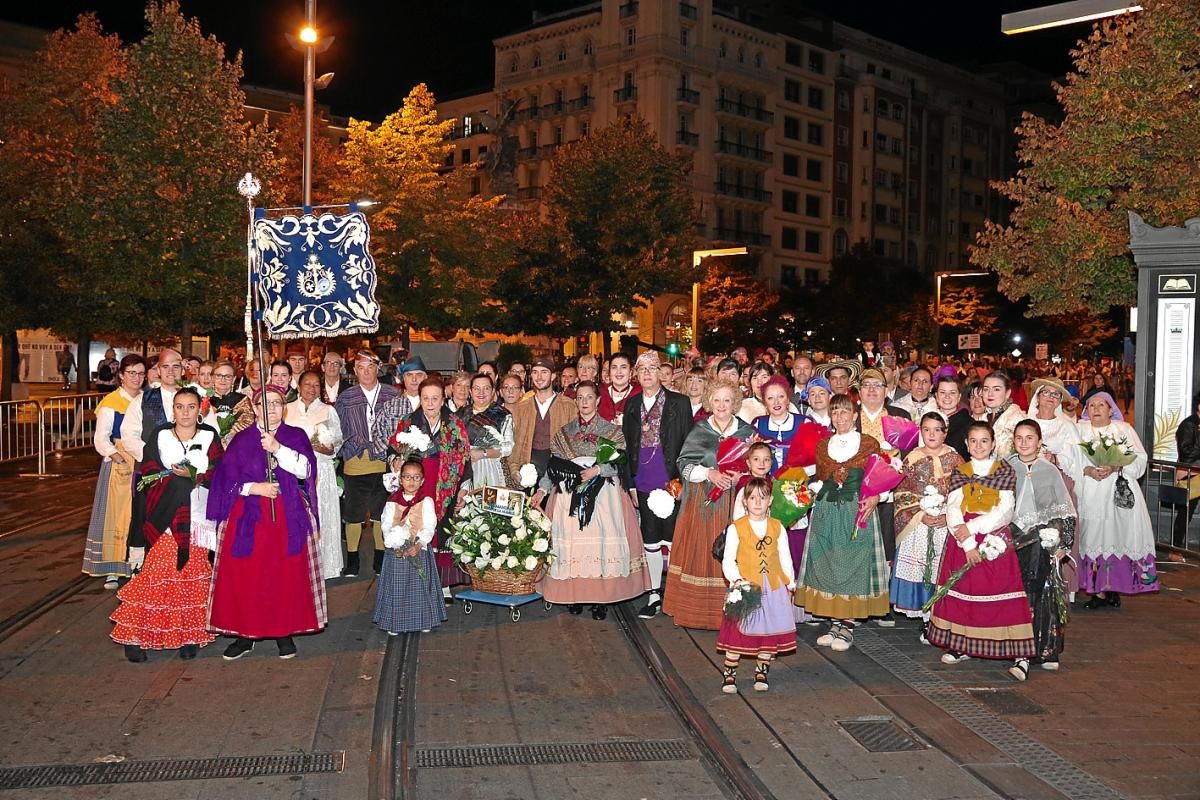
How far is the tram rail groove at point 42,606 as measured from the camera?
27.9 ft

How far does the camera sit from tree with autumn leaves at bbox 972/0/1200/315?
18594 millimetres

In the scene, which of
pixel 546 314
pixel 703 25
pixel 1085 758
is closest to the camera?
pixel 1085 758

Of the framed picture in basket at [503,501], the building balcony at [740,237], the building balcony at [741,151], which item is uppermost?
the building balcony at [741,151]

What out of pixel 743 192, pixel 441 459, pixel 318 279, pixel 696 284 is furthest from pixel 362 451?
pixel 743 192

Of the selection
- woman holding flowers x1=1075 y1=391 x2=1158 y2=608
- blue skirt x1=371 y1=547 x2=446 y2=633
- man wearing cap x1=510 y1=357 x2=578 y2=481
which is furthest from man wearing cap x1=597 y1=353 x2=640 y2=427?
woman holding flowers x1=1075 y1=391 x2=1158 y2=608

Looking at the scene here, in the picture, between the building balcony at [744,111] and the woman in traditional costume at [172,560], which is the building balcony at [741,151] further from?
the woman in traditional costume at [172,560]

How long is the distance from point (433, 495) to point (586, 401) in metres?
1.46

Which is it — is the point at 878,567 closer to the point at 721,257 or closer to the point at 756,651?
the point at 756,651

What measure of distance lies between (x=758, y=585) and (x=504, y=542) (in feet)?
7.93

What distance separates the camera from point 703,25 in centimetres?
6166

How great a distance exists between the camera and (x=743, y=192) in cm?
6575

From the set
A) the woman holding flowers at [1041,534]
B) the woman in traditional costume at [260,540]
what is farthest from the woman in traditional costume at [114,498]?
the woman holding flowers at [1041,534]

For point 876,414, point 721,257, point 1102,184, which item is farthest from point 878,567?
point 721,257

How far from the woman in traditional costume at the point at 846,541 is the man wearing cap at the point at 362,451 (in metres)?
4.51
